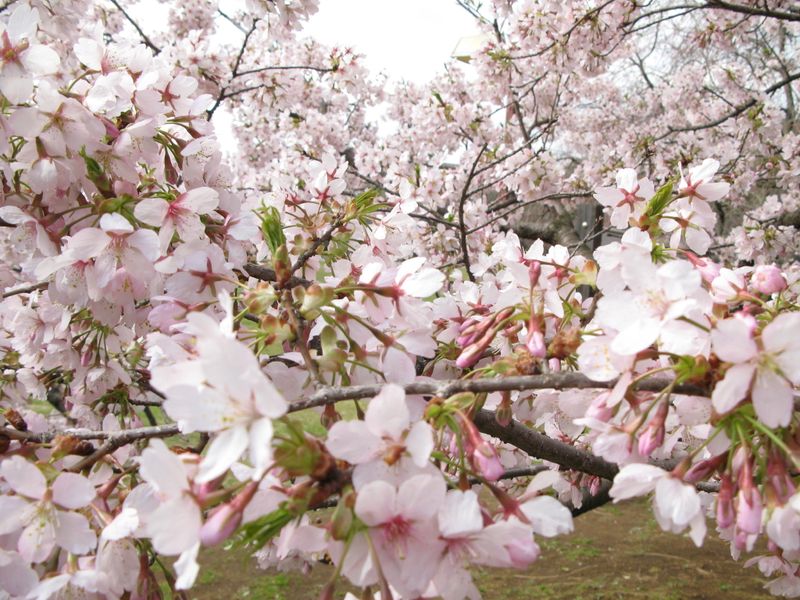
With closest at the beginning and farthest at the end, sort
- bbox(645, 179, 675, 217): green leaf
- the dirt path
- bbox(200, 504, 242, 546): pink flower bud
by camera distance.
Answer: bbox(200, 504, 242, 546): pink flower bud → bbox(645, 179, 675, 217): green leaf → the dirt path

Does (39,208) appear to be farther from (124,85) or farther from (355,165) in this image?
(355,165)

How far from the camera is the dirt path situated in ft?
12.1

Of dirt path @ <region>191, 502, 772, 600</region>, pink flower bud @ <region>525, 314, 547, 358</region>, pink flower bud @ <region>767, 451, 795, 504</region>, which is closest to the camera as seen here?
pink flower bud @ <region>767, 451, 795, 504</region>

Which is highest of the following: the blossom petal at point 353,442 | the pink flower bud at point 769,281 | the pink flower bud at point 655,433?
the pink flower bud at point 769,281

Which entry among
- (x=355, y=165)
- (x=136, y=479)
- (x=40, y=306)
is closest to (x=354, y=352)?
(x=136, y=479)

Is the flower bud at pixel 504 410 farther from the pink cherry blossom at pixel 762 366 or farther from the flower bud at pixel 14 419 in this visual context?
the flower bud at pixel 14 419

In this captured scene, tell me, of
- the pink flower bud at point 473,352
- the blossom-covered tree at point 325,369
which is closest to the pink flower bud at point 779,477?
the blossom-covered tree at point 325,369

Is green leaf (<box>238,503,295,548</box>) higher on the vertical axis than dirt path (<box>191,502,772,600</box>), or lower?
lower

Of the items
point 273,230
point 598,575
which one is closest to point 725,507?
point 273,230

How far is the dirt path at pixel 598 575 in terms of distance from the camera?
145 inches

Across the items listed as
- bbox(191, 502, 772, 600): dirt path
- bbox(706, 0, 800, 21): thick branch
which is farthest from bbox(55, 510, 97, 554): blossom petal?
bbox(706, 0, 800, 21): thick branch

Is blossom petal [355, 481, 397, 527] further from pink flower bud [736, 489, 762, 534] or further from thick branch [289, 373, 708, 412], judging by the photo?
pink flower bud [736, 489, 762, 534]

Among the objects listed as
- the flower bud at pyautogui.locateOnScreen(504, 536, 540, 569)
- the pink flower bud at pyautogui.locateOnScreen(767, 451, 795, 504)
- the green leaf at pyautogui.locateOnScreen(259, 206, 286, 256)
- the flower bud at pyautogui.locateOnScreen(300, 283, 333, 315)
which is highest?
the green leaf at pyautogui.locateOnScreen(259, 206, 286, 256)

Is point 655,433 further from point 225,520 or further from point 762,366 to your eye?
point 225,520
